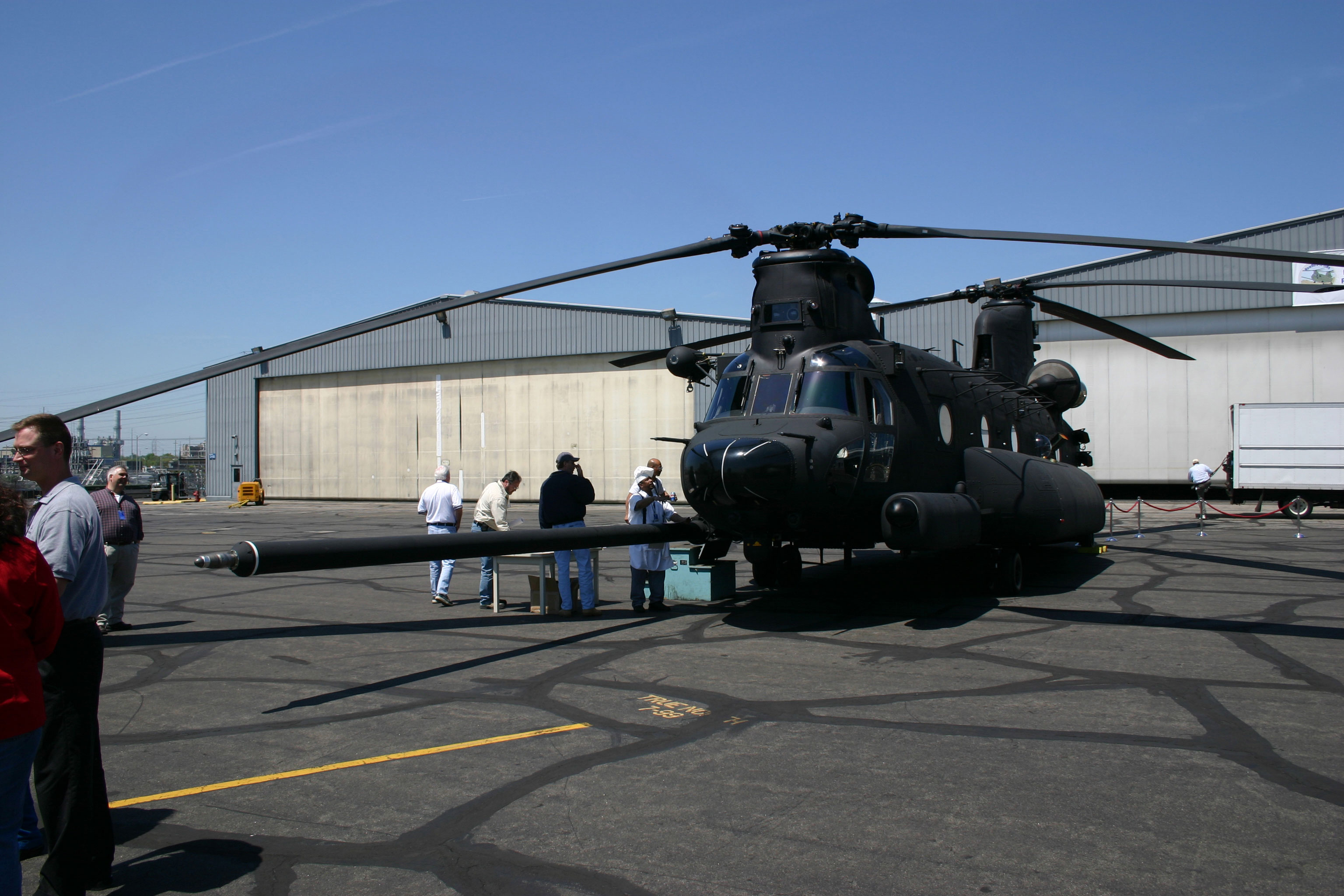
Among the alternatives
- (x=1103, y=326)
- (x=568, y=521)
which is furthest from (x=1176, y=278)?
(x=568, y=521)

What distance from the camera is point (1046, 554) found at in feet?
53.4

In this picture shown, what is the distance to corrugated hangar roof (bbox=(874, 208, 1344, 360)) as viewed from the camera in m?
31.0

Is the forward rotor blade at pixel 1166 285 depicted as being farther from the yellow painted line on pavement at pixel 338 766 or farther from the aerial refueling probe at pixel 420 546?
the yellow painted line on pavement at pixel 338 766

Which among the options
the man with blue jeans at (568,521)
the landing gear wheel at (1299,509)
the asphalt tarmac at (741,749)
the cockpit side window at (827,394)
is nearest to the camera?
the asphalt tarmac at (741,749)

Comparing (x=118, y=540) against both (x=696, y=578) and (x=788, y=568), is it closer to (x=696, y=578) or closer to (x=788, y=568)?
(x=696, y=578)

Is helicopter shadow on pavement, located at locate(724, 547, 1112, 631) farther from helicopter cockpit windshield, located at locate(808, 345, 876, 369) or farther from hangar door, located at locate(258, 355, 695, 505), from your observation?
hangar door, located at locate(258, 355, 695, 505)

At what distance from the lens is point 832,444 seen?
9453 millimetres

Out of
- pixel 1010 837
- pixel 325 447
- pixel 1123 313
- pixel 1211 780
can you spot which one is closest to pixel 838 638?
pixel 1211 780

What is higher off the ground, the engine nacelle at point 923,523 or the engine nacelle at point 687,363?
the engine nacelle at point 687,363

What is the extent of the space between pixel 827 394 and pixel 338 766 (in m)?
6.28

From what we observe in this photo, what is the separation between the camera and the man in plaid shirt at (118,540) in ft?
31.3

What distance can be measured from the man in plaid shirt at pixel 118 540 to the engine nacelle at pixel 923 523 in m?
7.55

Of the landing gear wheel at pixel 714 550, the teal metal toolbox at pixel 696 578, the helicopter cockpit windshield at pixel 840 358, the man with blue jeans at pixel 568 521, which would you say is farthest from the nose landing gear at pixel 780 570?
the helicopter cockpit windshield at pixel 840 358

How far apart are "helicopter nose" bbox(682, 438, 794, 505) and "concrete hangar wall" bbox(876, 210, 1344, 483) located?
87.4 ft
